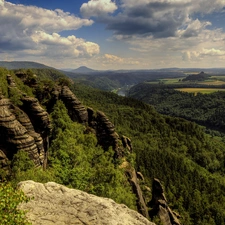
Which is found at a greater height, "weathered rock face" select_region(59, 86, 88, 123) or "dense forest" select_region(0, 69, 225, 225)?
"weathered rock face" select_region(59, 86, 88, 123)

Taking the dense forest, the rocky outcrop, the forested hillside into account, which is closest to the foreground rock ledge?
the dense forest

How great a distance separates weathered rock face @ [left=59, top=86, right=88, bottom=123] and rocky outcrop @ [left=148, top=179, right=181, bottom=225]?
3238 centimetres

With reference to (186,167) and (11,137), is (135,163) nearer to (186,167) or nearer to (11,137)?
(186,167)

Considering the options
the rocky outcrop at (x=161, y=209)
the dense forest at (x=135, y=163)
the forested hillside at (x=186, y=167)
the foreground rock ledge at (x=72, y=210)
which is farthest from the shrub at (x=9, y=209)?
the forested hillside at (x=186, y=167)

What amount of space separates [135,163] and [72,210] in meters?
73.5

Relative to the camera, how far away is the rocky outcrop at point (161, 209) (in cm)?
6550

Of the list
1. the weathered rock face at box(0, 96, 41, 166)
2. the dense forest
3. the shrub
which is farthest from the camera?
the dense forest

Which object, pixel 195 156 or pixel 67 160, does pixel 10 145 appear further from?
pixel 195 156

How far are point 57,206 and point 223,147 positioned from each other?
204 m

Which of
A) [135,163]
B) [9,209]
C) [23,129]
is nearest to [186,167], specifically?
[135,163]

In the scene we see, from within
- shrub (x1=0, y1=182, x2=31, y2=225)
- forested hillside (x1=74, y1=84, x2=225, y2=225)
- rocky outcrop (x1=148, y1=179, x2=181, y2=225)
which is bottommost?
forested hillside (x1=74, y1=84, x2=225, y2=225)

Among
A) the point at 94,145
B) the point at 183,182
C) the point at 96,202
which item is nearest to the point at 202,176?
the point at 183,182

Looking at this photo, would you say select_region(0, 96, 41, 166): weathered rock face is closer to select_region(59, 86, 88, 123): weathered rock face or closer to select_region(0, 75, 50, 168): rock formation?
select_region(0, 75, 50, 168): rock formation

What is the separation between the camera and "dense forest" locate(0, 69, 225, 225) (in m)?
49.9
